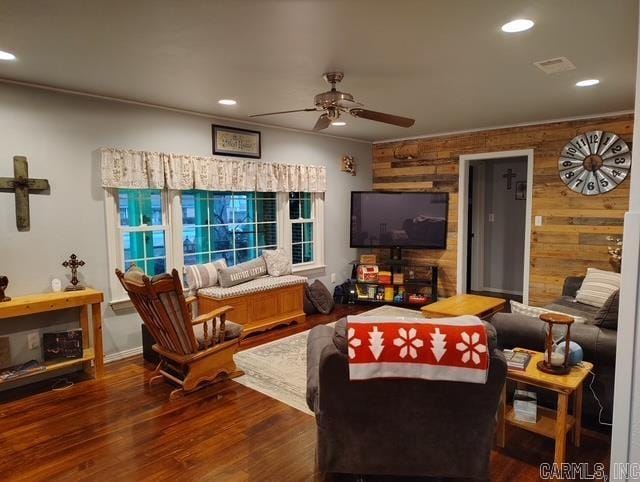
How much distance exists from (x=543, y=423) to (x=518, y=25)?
7.38ft

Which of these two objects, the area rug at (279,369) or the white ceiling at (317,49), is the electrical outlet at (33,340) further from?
the white ceiling at (317,49)

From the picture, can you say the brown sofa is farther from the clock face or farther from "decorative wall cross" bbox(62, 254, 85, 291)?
the clock face

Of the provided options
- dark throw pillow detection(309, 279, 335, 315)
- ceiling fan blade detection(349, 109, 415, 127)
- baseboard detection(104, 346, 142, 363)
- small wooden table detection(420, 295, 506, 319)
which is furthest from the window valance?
small wooden table detection(420, 295, 506, 319)

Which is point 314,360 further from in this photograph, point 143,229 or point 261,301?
point 143,229

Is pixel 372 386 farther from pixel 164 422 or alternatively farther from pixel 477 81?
pixel 477 81

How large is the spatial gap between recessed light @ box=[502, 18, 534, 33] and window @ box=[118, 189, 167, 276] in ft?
11.3

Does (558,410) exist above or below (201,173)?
below

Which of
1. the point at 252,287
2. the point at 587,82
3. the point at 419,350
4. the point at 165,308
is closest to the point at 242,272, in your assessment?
the point at 252,287

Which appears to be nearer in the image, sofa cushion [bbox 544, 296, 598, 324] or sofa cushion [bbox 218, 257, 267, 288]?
sofa cushion [bbox 544, 296, 598, 324]

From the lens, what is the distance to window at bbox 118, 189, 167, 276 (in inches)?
161

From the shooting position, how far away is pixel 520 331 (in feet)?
9.18

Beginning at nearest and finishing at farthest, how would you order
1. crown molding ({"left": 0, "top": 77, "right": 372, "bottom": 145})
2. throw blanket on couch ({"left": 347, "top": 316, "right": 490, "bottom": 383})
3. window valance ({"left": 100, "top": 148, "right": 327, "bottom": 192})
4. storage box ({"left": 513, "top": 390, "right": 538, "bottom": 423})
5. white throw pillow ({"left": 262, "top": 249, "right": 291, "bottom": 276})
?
throw blanket on couch ({"left": 347, "top": 316, "right": 490, "bottom": 383}), storage box ({"left": 513, "top": 390, "right": 538, "bottom": 423}), crown molding ({"left": 0, "top": 77, "right": 372, "bottom": 145}), window valance ({"left": 100, "top": 148, "right": 327, "bottom": 192}), white throw pillow ({"left": 262, "top": 249, "right": 291, "bottom": 276})

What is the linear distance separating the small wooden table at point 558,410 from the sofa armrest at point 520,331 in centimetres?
16

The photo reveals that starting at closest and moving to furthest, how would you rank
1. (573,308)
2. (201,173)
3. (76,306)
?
(76,306) → (573,308) → (201,173)
